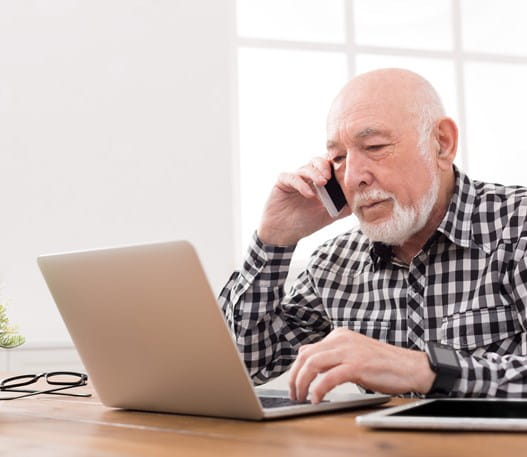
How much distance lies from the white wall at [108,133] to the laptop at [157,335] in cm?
203

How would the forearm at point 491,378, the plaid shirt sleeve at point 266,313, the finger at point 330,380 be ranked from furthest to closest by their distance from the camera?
the plaid shirt sleeve at point 266,313 → the forearm at point 491,378 → the finger at point 330,380

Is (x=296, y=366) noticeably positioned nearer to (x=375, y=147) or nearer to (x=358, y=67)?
(x=375, y=147)

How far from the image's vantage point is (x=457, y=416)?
0.89 metres

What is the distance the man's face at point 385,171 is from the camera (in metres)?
1.70

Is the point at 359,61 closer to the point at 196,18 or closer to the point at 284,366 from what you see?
the point at 196,18

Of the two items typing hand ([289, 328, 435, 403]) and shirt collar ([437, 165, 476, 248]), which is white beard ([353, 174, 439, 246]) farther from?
Result: typing hand ([289, 328, 435, 403])

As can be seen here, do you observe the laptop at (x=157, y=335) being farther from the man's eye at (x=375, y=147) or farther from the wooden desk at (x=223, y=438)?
the man's eye at (x=375, y=147)

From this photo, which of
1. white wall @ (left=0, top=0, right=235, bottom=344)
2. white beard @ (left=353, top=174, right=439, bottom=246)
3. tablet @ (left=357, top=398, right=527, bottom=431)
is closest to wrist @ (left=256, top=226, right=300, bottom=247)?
white beard @ (left=353, top=174, right=439, bottom=246)

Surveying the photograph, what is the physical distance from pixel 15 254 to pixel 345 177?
5.93 feet

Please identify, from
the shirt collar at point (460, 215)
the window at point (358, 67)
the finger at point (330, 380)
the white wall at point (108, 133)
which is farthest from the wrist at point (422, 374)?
the window at point (358, 67)

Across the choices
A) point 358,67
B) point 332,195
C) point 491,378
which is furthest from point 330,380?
point 358,67

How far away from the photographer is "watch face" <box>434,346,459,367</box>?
114cm

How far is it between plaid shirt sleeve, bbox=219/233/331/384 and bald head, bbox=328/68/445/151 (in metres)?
0.37

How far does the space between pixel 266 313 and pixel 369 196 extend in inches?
15.0
